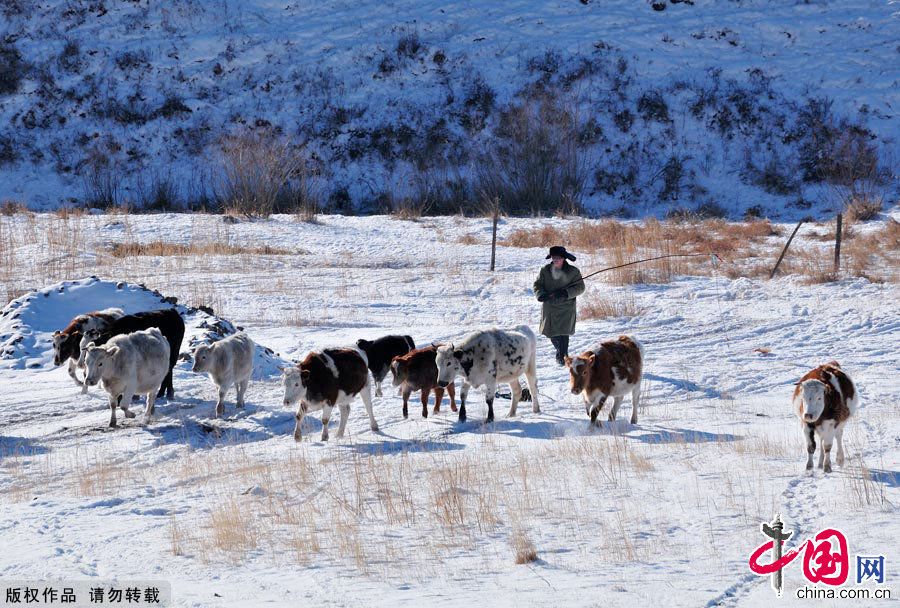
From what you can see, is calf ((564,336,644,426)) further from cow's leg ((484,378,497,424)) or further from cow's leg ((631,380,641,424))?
cow's leg ((484,378,497,424))

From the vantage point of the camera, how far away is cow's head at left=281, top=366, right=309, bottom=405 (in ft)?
38.6

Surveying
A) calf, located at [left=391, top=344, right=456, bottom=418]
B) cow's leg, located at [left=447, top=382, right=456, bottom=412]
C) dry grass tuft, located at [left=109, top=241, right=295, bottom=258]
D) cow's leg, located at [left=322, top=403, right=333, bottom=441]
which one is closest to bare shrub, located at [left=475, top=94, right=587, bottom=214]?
dry grass tuft, located at [left=109, top=241, right=295, bottom=258]

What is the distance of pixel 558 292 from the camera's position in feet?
51.7

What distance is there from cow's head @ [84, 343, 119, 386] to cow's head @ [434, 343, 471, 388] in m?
4.25

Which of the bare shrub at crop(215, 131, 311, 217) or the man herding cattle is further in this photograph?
the bare shrub at crop(215, 131, 311, 217)

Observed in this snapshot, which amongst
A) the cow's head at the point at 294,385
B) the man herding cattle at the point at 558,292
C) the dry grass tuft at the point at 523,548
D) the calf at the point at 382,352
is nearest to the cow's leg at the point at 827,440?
the dry grass tuft at the point at 523,548

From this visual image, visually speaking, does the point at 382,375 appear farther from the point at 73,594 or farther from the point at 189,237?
the point at 189,237

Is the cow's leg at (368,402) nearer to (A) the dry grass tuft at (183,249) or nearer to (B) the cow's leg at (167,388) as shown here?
(B) the cow's leg at (167,388)

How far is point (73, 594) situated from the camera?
6.97 m

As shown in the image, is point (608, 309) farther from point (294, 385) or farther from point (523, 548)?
point (523, 548)

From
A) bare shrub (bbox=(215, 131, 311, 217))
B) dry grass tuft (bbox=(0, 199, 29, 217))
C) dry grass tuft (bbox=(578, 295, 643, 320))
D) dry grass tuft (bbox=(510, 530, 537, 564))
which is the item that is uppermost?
bare shrub (bbox=(215, 131, 311, 217))

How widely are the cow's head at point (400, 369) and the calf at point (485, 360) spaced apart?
1.44 ft

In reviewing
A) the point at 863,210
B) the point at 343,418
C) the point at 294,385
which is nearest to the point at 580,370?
the point at 343,418

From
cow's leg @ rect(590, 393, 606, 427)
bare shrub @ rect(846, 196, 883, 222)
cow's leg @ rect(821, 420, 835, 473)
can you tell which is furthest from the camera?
bare shrub @ rect(846, 196, 883, 222)
